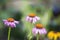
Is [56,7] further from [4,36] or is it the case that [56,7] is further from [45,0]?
[4,36]

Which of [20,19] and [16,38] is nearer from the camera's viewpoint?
[16,38]

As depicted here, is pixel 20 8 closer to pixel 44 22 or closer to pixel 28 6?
pixel 28 6

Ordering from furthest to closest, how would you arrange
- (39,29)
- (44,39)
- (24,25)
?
(24,25) → (44,39) → (39,29)

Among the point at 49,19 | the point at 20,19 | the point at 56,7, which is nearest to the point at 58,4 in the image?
the point at 56,7

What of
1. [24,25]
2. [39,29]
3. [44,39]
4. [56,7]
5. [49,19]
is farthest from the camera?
[56,7]

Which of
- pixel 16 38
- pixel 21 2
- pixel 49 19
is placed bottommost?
pixel 16 38

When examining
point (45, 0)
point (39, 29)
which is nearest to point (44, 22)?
point (45, 0)

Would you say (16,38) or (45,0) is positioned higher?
(45,0)
